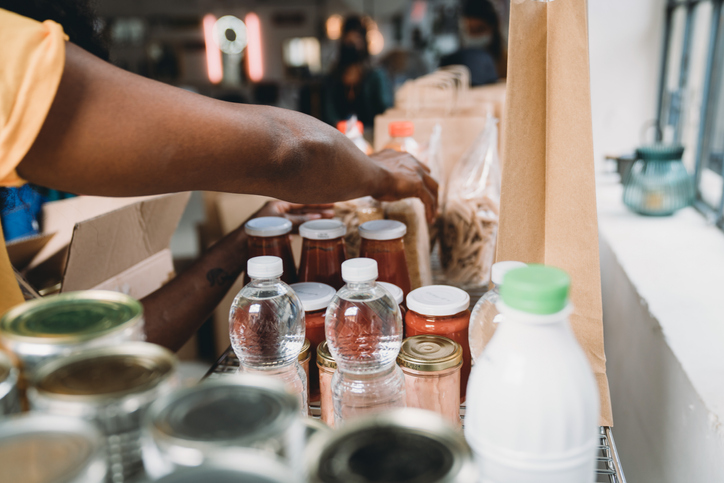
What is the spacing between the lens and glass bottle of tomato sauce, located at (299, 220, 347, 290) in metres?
0.92

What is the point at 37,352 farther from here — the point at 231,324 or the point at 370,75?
the point at 370,75

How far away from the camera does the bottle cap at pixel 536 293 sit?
42 cm

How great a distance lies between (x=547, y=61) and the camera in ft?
2.32

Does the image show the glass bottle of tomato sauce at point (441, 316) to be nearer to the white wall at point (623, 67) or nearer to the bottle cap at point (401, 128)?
the bottle cap at point (401, 128)

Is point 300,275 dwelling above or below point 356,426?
below

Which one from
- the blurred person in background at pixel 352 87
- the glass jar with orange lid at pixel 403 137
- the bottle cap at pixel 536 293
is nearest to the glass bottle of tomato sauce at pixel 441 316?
the bottle cap at pixel 536 293

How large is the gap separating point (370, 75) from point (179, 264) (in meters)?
1.60

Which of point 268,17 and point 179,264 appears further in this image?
point 268,17

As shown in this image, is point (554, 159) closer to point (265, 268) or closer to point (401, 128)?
point (265, 268)

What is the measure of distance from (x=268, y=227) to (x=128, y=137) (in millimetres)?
391

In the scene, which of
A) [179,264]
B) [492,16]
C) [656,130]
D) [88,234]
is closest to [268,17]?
[492,16]

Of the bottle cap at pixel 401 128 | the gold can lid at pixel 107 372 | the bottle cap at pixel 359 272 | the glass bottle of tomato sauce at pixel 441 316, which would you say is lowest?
the glass bottle of tomato sauce at pixel 441 316

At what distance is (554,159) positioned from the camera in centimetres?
71

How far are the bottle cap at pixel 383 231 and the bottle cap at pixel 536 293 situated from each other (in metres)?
0.47
